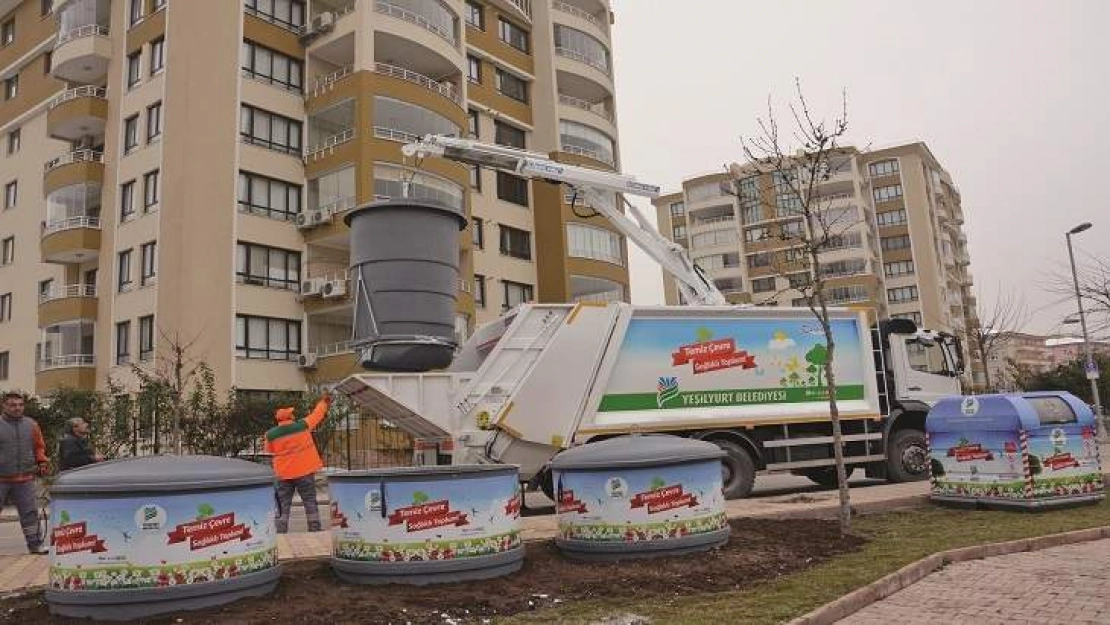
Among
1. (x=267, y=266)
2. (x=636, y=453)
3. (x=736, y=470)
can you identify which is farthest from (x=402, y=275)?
(x=267, y=266)

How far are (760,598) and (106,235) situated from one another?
30.5 meters

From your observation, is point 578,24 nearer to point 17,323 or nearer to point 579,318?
point 17,323

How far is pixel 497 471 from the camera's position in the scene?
275 inches

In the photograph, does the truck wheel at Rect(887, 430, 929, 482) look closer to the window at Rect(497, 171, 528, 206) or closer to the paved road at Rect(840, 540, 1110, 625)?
the paved road at Rect(840, 540, 1110, 625)

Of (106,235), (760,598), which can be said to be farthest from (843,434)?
(106,235)

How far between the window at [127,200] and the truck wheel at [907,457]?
26.0m

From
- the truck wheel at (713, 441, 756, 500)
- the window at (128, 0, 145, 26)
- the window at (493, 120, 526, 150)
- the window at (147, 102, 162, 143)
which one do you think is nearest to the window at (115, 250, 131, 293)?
the window at (147, 102, 162, 143)

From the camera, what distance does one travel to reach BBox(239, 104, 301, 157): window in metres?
29.1

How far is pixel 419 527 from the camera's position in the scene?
21.6 feet

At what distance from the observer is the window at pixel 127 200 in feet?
98.6

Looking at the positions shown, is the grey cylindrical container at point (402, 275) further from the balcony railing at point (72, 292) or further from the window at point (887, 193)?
the window at point (887, 193)

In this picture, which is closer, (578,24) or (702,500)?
(702,500)

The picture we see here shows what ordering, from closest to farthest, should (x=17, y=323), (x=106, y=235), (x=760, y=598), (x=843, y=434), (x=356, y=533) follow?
(x=760, y=598) < (x=356, y=533) < (x=843, y=434) < (x=106, y=235) < (x=17, y=323)

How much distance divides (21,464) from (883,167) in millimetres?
79672
